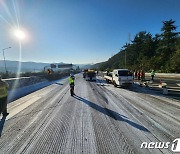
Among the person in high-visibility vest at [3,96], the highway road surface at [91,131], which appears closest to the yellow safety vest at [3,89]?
the person in high-visibility vest at [3,96]

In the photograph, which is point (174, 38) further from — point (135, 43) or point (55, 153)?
point (55, 153)

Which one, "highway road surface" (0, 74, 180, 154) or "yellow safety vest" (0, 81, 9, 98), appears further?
"yellow safety vest" (0, 81, 9, 98)

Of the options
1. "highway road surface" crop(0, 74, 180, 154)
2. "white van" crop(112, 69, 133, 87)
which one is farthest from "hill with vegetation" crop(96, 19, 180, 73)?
"highway road surface" crop(0, 74, 180, 154)

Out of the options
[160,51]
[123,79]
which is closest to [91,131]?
[123,79]

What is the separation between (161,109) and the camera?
9375 millimetres

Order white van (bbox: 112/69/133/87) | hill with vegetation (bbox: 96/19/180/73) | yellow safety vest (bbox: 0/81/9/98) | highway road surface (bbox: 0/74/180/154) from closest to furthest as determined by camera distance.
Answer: highway road surface (bbox: 0/74/180/154) → yellow safety vest (bbox: 0/81/9/98) → white van (bbox: 112/69/133/87) → hill with vegetation (bbox: 96/19/180/73)

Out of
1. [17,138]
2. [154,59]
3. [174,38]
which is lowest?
[17,138]

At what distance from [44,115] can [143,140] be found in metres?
4.78

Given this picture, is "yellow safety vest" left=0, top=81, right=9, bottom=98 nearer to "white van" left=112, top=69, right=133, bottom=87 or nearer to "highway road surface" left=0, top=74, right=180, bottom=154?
"highway road surface" left=0, top=74, right=180, bottom=154

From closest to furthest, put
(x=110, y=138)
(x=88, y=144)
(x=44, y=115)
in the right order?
(x=88, y=144)
(x=110, y=138)
(x=44, y=115)

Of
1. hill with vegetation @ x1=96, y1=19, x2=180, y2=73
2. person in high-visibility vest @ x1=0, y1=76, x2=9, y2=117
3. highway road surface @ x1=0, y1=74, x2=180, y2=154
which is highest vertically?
hill with vegetation @ x1=96, y1=19, x2=180, y2=73

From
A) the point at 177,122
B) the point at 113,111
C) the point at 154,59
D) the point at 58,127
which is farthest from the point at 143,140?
the point at 154,59

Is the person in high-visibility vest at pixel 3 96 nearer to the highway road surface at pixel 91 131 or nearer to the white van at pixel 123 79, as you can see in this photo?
the highway road surface at pixel 91 131

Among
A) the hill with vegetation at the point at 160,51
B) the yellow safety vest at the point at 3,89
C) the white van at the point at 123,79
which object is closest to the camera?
the yellow safety vest at the point at 3,89
